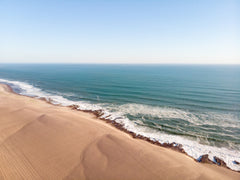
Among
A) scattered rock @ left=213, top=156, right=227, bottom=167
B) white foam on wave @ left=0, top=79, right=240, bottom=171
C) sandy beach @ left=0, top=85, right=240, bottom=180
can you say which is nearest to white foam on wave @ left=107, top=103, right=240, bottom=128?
white foam on wave @ left=0, top=79, right=240, bottom=171

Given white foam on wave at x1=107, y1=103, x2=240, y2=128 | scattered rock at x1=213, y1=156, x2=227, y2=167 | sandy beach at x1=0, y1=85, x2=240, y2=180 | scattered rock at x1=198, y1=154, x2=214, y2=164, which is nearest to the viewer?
sandy beach at x1=0, y1=85, x2=240, y2=180

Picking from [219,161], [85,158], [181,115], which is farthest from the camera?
[181,115]

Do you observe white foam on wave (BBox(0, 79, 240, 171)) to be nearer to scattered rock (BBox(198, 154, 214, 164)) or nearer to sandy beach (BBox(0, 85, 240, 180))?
scattered rock (BBox(198, 154, 214, 164))

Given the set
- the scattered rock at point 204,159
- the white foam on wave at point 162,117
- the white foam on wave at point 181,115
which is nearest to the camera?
the scattered rock at point 204,159

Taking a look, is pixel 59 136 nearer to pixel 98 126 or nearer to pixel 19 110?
pixel 98 126

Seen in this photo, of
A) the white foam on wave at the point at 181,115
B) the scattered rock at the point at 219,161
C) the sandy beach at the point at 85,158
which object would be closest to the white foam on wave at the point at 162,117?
the white foam on wave at the point at 181,115

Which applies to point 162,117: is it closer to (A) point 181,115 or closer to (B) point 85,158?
(A) point 181,115

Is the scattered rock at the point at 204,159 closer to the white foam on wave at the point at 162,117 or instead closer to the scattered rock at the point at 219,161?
the white foam on wave at the point at 162,117

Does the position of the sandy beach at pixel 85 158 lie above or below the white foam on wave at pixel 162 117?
above

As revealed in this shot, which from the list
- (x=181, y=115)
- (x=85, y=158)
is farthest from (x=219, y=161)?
(x=85, y=158)

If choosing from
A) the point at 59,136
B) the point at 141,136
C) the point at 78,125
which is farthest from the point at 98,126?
the point at 141,136
